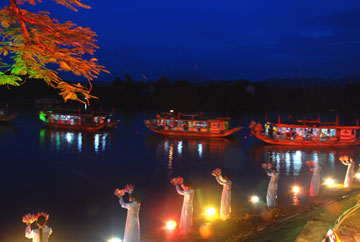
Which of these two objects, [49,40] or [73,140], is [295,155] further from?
[49,40]

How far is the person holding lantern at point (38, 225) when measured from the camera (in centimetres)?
533

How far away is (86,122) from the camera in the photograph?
1554 inches

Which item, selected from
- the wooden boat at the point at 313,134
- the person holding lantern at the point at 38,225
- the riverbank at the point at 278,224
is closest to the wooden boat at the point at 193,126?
the wooden boat at the point at 313,134

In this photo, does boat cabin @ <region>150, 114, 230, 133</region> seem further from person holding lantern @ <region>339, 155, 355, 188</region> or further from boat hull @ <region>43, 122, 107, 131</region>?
person holding lantern @ <region>339, 155, 355, 188</region>

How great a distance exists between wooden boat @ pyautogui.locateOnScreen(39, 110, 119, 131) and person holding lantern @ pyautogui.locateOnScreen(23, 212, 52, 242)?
106 feet

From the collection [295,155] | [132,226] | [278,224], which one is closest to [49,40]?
[132,226]

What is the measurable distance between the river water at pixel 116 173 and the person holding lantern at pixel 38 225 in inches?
170

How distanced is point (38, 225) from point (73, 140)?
27027 millimetres

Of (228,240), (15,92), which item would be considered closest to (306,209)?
(228,240)

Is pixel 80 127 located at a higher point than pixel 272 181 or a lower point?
higher

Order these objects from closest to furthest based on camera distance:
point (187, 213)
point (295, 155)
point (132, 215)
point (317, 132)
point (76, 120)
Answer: point (132, 215) < point (187, 213) < point (295, 155) < point (317, 132) < point (76, 120)

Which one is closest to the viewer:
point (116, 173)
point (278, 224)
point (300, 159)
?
point (278, 224)

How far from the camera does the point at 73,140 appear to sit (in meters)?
31.2

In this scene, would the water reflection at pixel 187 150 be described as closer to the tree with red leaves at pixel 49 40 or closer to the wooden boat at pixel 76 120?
the wooden boat at pixel 76 120
